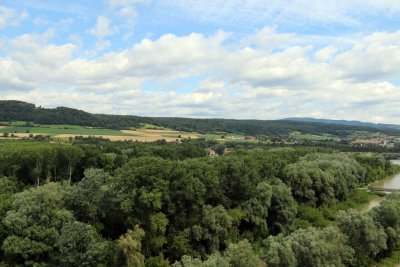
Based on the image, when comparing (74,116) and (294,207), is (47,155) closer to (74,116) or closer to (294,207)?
(294,207)

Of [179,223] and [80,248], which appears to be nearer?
[80,248]

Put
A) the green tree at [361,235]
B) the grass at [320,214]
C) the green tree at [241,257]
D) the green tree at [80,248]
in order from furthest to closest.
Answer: the grass at [320,214], the green tree at [361,235], the green tree at [80,248], the green tree at [241,257]

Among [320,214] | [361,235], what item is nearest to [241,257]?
[361,235]

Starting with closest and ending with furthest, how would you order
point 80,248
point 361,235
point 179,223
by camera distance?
point 80,248 → point 361,235 → point 179,223

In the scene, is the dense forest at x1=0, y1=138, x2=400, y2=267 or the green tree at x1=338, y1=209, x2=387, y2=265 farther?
the green tree at x1=338, y1=209, x2=387, y2=265

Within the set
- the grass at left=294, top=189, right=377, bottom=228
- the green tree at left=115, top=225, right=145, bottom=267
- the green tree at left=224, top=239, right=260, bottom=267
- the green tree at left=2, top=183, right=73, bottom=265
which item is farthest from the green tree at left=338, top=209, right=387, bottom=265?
the green tree at left=2, top=183, right=73, bottom=265

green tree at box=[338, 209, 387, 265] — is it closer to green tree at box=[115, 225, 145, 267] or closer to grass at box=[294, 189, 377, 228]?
grass at box=[294, 189, 377, 228]

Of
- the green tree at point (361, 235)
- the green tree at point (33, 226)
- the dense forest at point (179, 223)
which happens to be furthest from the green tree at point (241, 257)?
the green tree at point (33, 226)

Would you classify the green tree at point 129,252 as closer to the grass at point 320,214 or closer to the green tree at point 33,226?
the green tree at point 33,226

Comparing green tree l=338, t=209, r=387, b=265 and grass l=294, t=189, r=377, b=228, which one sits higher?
green tree l=338, t=209, r=387, b=265

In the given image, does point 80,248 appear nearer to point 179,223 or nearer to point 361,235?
point 179,223

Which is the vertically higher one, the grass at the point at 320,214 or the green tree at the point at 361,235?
the green tree at the point at 361,235
